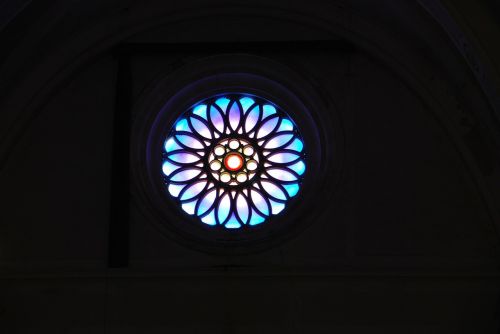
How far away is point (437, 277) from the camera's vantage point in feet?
35.9

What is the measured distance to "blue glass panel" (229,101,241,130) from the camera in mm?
12242

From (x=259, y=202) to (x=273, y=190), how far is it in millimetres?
232

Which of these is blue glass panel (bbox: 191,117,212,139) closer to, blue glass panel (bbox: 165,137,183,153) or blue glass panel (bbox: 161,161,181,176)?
blue glass panel (bbox: 165,137,183,153)

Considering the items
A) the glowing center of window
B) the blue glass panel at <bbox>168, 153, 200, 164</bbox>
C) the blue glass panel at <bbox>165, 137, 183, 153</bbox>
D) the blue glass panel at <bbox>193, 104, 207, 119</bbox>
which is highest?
the blue glass panel at <bbox>193, 104, 207, 119</bbox>

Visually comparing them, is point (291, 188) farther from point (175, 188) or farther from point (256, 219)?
point (175, 188)

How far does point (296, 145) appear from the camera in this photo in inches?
476

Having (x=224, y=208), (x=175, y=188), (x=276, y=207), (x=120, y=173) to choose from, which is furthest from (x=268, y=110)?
(x=120, y=173)

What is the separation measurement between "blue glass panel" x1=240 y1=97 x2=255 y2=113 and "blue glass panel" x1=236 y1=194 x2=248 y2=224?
121cm

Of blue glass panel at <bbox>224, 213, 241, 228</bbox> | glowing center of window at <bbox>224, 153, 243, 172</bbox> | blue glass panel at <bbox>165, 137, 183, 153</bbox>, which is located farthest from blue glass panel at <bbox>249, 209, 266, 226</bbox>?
blue glass panel at <bbox>165, 137, 183, 153</bbox>

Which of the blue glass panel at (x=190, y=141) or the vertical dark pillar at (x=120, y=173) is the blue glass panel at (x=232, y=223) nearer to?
the blue glass panel at (x=190, y=141)

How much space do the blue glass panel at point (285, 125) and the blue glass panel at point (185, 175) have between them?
46.4 inches

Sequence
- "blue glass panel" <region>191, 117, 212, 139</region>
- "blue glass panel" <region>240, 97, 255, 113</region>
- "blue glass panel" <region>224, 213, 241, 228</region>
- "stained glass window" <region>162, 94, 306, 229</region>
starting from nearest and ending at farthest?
"blue glass panel" <region>224, 213, 241, 228</region>
"stained glass window" <region>162, 94, 306, 229</region>
"blue glass panel" <region>191, 117, 212, 139</region>
"blue glass panel" <region>240, 97, 255, 113</region>

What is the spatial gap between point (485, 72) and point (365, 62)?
2.18m

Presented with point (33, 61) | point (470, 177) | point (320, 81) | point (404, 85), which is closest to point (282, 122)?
point (320, 81)
